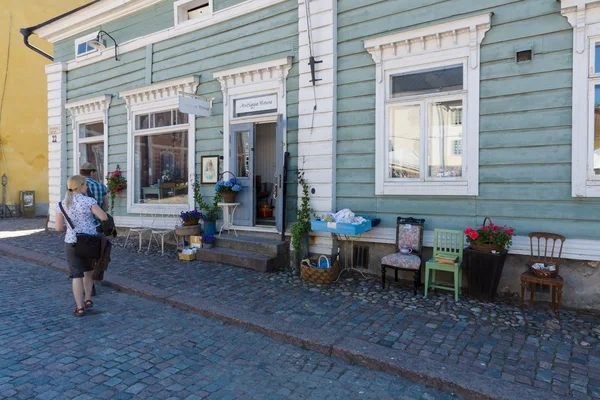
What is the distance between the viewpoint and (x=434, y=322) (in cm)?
436

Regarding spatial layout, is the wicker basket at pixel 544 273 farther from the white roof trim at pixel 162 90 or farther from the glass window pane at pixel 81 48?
the glass window pane at pixel 81 48

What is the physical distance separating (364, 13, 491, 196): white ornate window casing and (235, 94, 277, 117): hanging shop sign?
6.68ft

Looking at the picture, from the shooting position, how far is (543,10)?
494 cm

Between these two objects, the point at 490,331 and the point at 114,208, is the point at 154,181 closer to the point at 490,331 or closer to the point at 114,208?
the point at 114,208

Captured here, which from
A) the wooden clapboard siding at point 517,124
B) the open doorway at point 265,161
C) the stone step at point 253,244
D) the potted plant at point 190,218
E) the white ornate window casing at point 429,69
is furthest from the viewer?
the open doorway at point 265,161

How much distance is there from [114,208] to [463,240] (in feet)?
26.6

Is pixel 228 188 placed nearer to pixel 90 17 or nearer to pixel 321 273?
pixel 321 273

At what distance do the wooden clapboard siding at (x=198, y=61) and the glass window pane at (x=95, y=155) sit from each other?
0.46 meters

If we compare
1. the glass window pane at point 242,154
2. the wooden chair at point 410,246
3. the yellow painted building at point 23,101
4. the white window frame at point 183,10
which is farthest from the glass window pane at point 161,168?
the yellow painted building at point 23,101

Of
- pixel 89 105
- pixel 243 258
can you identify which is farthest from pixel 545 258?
pixel 89 105

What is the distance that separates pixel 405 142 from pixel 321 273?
2302 millimetres

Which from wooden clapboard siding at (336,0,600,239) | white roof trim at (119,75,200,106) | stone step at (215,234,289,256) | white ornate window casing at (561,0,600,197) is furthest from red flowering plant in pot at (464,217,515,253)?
white roof trim at (119,75,200,106)

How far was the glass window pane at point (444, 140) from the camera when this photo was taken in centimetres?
559

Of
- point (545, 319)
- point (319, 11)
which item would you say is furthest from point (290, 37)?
point (545, 319)
